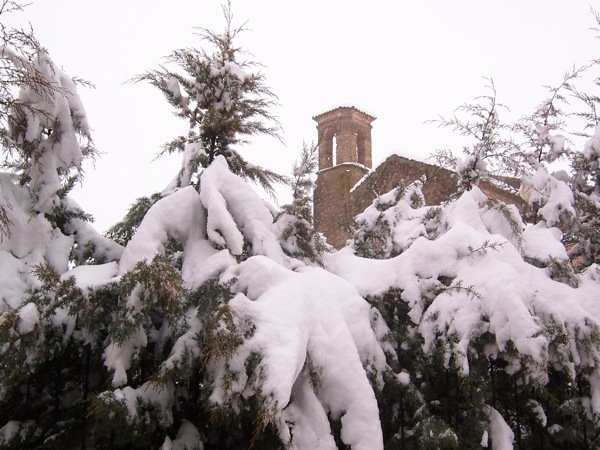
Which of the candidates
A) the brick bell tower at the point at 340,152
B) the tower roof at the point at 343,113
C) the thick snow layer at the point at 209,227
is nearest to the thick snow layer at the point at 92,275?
the thick snow layer at the point at 209,227

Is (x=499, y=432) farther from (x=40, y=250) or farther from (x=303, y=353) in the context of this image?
(x=40, y=250)

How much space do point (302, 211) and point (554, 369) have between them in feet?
6.62

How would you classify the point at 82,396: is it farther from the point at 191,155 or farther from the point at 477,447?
the point at 477,447

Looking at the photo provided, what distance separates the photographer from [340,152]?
76.1ft

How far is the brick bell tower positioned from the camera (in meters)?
22.9

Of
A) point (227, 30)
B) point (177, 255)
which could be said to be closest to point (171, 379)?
point (177, 255)

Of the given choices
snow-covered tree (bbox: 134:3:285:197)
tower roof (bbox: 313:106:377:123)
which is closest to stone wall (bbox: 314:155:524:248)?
tower roof (bbox: 313:106:377:123)

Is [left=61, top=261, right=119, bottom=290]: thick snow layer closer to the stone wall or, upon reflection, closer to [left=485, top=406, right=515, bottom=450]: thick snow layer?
[left=485, top=406, right=515, bottom=450]: thick snow layer

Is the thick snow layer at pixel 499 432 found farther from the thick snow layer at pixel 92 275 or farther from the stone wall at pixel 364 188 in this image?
the stone wall at pixel 364 188

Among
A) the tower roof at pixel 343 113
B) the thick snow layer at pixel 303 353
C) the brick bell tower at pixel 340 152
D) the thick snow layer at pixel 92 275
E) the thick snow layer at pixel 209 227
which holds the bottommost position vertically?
the thick snow layer at pixel 303 353

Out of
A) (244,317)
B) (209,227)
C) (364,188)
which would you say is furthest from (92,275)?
(364,188)

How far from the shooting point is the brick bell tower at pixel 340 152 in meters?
22.9

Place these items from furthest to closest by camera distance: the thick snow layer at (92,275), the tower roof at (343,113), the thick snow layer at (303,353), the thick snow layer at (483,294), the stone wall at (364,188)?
the tower roof at (343,113) → the stone wall at (364,188) → the thick snow layer at (483,294) → the thick snow layer at (92,275) → the thick snow layer at (303,353)

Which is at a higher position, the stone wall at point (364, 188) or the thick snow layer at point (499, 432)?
the stone wall at point (364, 188)
